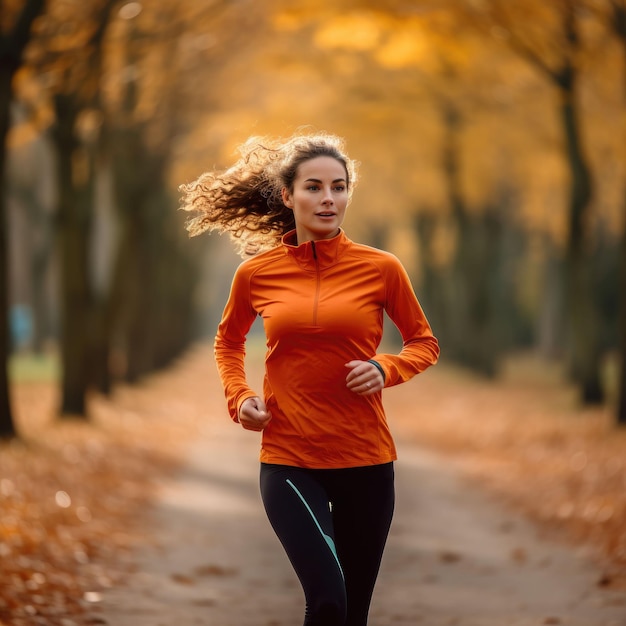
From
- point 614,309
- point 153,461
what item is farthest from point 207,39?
point 614,309

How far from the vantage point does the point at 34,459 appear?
11516 millimetres

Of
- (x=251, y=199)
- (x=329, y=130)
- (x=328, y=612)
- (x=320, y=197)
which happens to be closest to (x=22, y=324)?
(x=329, y=130)

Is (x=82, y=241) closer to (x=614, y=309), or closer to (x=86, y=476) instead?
(x=86, y=476)

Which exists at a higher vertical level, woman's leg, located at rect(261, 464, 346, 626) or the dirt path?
woman's leg, located at rect(261, 464, 346, 626)

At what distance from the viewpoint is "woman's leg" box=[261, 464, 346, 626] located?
3.93m

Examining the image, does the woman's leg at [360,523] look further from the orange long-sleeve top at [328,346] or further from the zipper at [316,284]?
the zipper at [316,284]

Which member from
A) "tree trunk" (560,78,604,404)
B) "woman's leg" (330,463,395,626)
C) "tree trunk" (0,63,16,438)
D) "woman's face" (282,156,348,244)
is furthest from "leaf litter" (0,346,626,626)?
"woman's face" (282,156,348,244)

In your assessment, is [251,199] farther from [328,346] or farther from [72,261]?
[72,261]

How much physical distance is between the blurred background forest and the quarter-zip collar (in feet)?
3.49

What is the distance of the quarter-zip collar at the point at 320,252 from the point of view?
4.32 metres

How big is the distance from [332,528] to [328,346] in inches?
25.0

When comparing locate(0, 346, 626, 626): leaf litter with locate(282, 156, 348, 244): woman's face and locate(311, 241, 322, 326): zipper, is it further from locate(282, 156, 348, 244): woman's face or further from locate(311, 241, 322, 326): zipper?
locate(282, 156, 348, 244): woman's face

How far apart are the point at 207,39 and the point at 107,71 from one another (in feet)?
6.66

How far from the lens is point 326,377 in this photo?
13.7 ft
